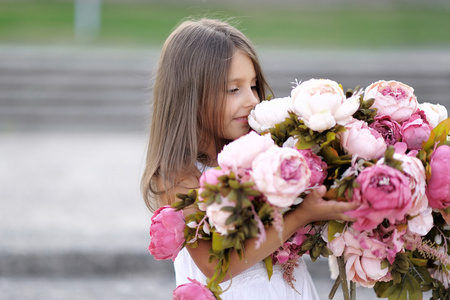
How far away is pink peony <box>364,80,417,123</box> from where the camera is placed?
1769mm

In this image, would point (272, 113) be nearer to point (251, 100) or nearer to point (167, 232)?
point (251, 100)

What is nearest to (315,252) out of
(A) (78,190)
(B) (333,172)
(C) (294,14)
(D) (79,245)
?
(B) (333,172)

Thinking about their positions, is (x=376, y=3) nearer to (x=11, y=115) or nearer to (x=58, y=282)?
(x=11, y=115)

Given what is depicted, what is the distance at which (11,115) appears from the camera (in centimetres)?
845

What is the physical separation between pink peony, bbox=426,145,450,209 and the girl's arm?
222 millimetres

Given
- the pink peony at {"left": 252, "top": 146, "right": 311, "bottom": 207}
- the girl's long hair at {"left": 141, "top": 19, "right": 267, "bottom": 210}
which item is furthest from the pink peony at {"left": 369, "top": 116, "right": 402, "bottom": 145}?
the girl's long hair at {"left": 141, "top": 19, "right": 267, "bottom": 210}

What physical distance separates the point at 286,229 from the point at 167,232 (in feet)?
1.08

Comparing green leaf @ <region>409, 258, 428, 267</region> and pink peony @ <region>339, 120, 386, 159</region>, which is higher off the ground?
pink peony @ <region>339, 120, 386, 159</region>

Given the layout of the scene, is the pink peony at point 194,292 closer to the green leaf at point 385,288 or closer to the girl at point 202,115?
the girl at point 202,115

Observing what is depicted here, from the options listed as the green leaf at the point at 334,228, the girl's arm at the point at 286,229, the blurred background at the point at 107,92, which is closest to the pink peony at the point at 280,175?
the girl's arm at the point at 286,229

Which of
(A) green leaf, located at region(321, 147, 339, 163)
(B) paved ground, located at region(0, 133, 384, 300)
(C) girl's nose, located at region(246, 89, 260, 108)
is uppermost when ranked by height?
(A) green leaf, located at region(321, 147, 339, 163)

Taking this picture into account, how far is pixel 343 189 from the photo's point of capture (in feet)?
5.05

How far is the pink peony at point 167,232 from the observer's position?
5.56 feet

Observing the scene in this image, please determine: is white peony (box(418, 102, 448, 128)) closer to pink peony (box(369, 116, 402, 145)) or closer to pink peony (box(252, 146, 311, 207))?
pink peony (box(369, 116, 402, 145))
